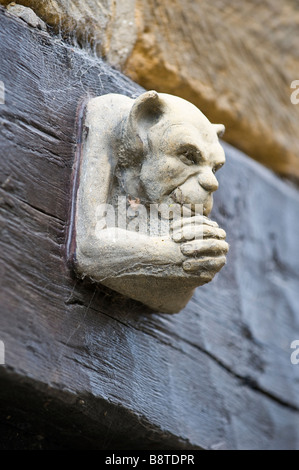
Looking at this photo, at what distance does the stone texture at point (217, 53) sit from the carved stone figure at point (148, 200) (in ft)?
0.89

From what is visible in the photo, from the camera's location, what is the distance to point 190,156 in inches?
41.2

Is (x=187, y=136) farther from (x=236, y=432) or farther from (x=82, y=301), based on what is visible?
(x=236, y=432)

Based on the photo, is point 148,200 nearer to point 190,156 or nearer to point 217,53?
point 190,156

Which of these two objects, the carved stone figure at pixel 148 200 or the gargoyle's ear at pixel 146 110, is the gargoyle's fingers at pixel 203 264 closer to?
the carved stone figure at pixel 148 200

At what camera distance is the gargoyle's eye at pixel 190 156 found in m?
1.04

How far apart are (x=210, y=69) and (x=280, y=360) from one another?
0.71 meters

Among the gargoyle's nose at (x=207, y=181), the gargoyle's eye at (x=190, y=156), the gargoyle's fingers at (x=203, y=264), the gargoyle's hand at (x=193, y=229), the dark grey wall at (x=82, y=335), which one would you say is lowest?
the dark grey wall at (x=82, y=335)

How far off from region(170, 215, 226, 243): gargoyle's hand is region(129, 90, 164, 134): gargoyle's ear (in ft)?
0.54

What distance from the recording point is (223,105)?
5.47ft

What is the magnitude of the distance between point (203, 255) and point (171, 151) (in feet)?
0.55

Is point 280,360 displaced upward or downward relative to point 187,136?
downward

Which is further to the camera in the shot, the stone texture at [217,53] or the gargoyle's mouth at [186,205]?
the stone texture at [217,53]

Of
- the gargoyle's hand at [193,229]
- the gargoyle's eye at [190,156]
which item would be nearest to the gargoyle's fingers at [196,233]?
the gargoyle's hand at [193,229]

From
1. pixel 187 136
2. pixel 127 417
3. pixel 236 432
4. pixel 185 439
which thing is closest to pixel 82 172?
pixel 187 136
